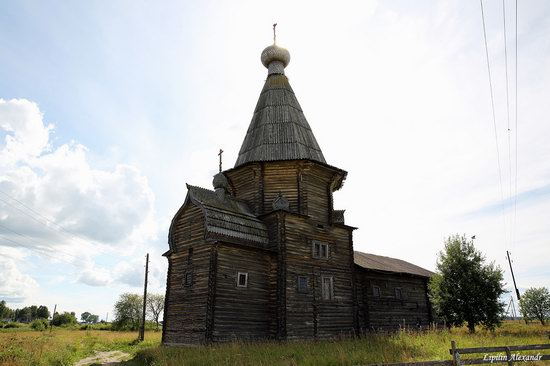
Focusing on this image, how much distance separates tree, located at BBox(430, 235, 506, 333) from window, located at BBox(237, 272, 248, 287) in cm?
1332

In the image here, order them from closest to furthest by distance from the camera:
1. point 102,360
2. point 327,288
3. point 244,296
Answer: point 244,296, point 102,360, point 327,288

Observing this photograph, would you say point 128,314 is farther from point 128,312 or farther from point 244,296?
point 244,296

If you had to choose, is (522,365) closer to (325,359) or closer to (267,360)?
(325,359)

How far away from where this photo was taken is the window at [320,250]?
1998cm

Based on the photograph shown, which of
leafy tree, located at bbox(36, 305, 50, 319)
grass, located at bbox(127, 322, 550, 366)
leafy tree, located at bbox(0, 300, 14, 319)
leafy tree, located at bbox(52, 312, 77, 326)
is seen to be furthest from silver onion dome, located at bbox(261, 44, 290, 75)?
leafy tree, located at bbox(36, 305, 50, 319)

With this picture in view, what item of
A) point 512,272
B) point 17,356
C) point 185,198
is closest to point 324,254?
point 185,198

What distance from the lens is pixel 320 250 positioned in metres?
20.2

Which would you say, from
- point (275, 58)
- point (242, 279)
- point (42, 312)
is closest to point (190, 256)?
point (242, 279)

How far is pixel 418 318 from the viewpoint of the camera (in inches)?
1070

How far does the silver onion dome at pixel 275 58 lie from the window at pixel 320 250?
13.7m

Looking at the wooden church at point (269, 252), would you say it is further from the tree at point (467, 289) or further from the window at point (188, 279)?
the tree at point (467, 289)

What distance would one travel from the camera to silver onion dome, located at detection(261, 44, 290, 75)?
89.2 feet

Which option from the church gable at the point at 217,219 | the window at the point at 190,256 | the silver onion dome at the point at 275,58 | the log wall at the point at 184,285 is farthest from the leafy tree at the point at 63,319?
the silver onion dome at the point at 275,58

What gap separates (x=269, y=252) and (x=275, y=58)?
51.6 ft
